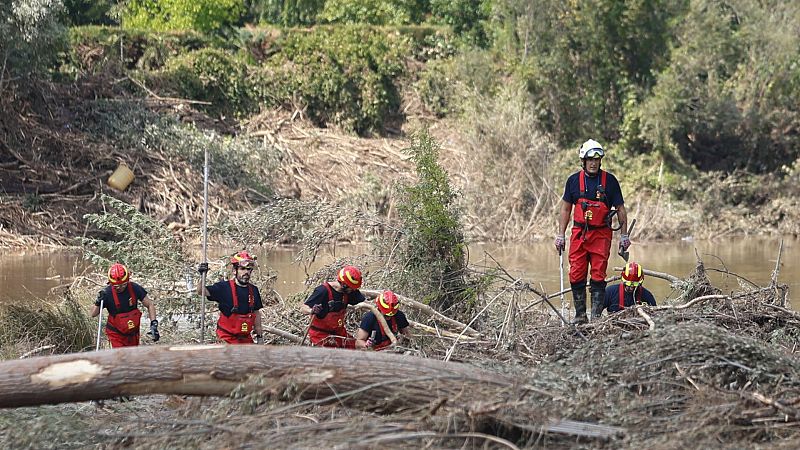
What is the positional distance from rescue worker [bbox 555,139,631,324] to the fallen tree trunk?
308 centimetres

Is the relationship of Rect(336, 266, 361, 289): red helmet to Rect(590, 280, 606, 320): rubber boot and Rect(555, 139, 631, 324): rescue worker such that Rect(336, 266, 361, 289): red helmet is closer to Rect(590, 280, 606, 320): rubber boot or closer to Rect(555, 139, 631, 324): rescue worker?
Rect(555, 139, 631, 324): rescue worker

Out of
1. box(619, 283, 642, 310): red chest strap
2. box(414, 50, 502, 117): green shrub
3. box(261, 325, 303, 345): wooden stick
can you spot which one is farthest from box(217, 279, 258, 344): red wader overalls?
box(414, 50, 502, 117): green shrub

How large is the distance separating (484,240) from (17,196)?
381 inches

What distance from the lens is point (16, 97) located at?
2534 cm

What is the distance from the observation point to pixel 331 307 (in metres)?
10.6

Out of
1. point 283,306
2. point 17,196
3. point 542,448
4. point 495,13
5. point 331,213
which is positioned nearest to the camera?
point 542,448

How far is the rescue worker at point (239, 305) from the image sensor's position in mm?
10438

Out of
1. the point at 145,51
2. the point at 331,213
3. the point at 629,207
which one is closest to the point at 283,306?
the point at 331,213

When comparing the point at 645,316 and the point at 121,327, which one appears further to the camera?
the point at 121,327

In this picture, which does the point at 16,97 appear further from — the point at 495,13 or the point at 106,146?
the point at 495,13

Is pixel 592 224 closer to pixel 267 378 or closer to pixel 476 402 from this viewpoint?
pixel 476 402

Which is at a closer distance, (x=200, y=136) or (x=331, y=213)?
(x=331, y=213)

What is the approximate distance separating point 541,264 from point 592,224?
11.5 metres

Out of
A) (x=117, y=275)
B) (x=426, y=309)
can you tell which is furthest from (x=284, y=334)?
(x=117, y=275)
